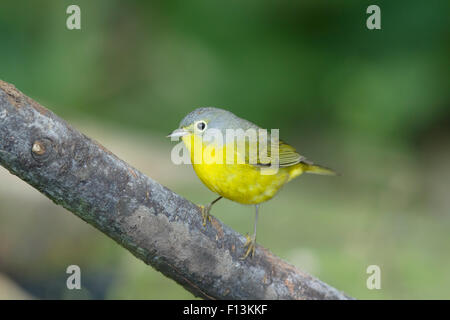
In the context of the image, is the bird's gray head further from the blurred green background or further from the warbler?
the blurred green background

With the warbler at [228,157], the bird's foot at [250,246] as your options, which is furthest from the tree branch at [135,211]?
the warbler at [228,157]

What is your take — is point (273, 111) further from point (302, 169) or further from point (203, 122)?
point (203, 122)

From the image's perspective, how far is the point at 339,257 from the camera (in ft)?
14.7

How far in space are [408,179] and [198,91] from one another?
2867mm

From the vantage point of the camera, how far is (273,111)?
7.43 metres

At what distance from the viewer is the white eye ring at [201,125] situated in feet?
8.92

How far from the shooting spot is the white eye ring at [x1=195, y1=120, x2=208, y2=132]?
2719 mm

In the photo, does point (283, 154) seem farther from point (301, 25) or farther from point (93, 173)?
point (301, 25)

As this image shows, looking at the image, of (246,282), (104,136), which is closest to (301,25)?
(104,136)

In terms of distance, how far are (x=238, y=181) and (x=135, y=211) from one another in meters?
0.78

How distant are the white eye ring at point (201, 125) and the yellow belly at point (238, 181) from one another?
0.37ft

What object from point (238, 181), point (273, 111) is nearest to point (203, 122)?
point (238, 181)

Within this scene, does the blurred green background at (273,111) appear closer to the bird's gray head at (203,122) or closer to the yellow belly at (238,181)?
the yellow belly at (238,181)

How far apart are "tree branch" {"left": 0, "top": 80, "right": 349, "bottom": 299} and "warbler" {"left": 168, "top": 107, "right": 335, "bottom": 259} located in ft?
0.43
